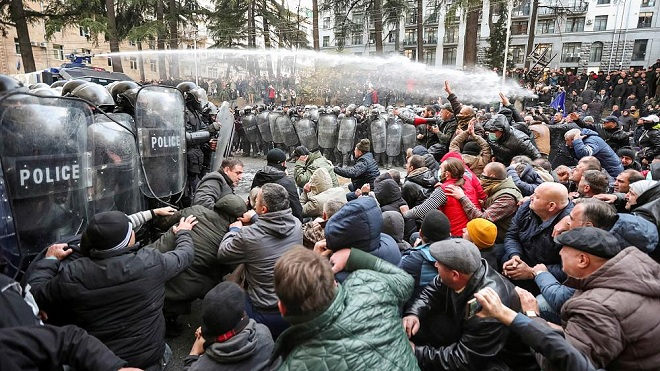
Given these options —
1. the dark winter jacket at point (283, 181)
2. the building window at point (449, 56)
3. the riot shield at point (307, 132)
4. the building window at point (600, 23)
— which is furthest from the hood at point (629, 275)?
the building window at point (600, 23)

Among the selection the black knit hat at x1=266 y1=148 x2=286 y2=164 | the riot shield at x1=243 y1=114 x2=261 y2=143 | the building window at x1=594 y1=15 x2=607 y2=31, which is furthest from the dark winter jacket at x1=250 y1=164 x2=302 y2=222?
the building window at x1=594 y1=15 x2=607 y2=31

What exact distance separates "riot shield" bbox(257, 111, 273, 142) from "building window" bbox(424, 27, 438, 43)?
42111mm

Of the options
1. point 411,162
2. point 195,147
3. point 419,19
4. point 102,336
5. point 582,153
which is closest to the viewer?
point 102,336

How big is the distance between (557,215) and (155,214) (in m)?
3.09

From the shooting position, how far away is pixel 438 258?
6.64ft

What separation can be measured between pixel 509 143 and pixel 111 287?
16.0 ft

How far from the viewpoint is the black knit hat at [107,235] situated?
2137 millimetres

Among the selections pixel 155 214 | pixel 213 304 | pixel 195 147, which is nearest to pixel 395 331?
pixel 213 304

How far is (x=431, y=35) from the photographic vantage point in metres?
49.1

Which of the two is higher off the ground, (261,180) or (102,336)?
(261,180)

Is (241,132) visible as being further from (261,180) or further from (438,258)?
(438,258)

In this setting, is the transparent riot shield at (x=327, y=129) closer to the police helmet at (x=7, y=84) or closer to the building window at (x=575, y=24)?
the police helmet at (x=7, y=84)

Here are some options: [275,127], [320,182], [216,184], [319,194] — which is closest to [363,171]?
[320,182]

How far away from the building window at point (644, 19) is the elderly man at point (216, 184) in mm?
47800
